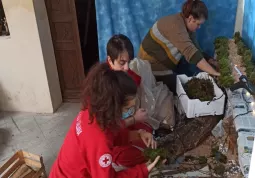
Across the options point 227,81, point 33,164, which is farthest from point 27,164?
point 227,81

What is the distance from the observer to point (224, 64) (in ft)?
7.70

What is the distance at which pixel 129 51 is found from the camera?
8.18 ft

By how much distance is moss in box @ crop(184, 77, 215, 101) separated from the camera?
89.9 inches

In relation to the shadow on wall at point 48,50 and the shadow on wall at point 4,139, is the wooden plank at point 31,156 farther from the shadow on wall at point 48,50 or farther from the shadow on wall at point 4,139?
the shadow on wall at point 48,50

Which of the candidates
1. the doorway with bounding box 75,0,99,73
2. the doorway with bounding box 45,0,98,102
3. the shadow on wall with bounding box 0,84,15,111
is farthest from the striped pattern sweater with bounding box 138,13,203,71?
the shadow on wall with bounding box 0,84,15,111

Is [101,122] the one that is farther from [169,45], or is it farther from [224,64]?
[169,45]

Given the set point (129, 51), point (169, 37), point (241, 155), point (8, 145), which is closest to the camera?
point (241, 155)

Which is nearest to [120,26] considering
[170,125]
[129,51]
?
[129,51]

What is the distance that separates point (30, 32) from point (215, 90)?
2.27m

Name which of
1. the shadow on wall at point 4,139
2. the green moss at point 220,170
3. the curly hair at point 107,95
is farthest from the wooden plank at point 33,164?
the green moss at point 220,170

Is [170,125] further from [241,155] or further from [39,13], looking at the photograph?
[39,13]

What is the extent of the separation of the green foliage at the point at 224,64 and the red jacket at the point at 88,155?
2.81 ft

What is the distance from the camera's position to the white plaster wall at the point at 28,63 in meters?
3.52

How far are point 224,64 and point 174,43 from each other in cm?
61
